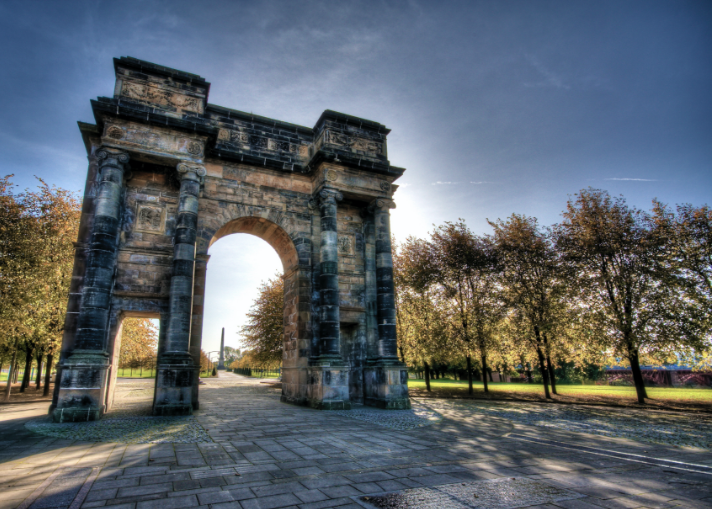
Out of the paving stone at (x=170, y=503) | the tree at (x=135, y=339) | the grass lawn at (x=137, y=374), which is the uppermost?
the tree at (x=135, y=339)

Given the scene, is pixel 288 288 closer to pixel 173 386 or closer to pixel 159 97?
pixel 173 386

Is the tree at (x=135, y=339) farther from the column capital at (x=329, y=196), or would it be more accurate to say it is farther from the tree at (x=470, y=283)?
the tree at (x=470, y=283)

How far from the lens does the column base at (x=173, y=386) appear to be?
10469 millimetres

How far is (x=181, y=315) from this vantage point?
1164 cm

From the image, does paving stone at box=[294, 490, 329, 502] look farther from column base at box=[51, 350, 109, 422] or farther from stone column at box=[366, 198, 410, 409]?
stone column at box=[366, 198, 410, 409]

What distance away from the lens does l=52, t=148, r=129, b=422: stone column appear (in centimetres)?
977

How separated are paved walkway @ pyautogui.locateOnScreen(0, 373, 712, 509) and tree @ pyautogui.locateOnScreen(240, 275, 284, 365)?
17.1 meters

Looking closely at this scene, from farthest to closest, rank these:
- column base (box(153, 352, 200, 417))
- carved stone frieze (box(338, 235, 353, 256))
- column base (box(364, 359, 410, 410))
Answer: carved stone frieze (box(338, 235, 353, 256)) → column base (box(364, 359, 410, 410)) → column base (box(153, 352, 200, 417))

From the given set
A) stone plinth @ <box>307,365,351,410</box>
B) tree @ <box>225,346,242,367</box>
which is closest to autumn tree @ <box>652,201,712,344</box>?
stone plinth @ <box>307,365,351,410</box>

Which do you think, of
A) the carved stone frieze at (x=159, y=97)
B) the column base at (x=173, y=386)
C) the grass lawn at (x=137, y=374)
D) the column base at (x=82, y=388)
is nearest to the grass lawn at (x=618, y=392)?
the column base at (x=173, y=386)

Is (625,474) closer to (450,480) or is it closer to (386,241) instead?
(450,480)

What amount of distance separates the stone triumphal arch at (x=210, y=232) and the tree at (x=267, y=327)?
985cm

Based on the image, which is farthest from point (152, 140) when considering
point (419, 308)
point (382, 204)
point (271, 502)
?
point (419, 308)

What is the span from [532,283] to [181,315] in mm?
16820
